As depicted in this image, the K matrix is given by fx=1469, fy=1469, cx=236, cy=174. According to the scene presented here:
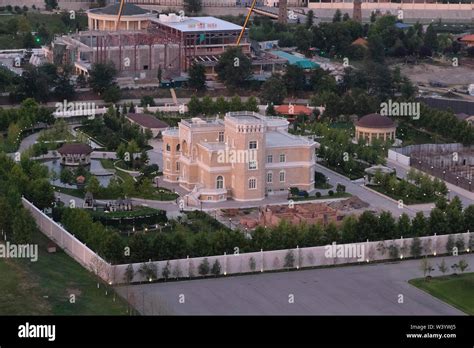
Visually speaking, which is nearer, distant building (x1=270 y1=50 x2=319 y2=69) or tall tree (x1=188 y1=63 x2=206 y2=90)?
tall tree (x1=188 y1=63 x2=206 y2=90)

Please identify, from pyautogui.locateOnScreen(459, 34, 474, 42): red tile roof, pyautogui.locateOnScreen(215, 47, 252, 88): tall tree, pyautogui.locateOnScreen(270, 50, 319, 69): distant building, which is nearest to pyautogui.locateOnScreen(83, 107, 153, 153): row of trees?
pyautogui.locateOnScreen(215, 47, 252, 88): tall tree

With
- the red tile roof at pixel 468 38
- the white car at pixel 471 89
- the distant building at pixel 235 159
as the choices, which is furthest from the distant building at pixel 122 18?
the distant building at pixel 235 159

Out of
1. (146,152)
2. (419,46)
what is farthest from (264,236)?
(419,46)

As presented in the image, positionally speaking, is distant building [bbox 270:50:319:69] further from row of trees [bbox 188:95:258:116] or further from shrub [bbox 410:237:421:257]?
shrub [bbox 410:237:421:257]

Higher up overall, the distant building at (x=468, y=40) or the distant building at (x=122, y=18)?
the distant building at (x=122, y=18)

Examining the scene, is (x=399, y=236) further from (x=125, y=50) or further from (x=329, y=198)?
(x=125, y=50)

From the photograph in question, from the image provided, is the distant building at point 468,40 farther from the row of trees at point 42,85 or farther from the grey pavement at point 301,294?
the grey pavement at point 301,294
